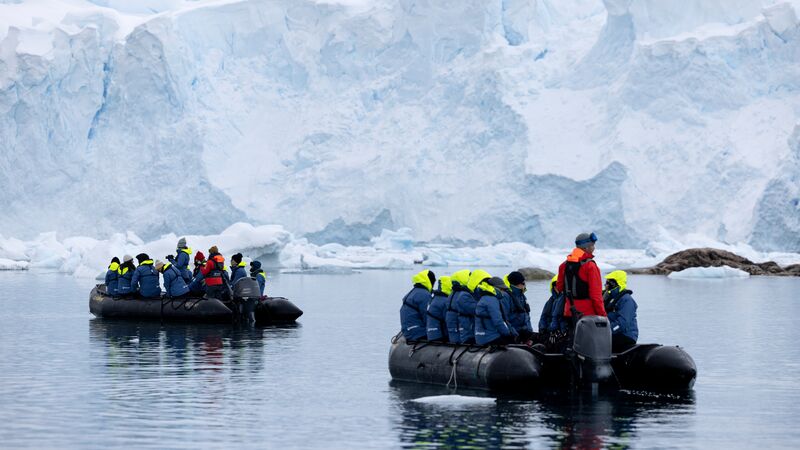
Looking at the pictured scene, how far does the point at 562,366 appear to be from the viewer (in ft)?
40.2

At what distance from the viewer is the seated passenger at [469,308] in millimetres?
12461

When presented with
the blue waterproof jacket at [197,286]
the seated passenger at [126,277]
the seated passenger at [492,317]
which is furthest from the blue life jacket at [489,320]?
the seated passenger at [126,277]

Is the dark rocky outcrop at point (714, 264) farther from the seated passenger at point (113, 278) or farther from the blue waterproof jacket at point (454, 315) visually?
the blue waterproof jacket at point (454, 315)

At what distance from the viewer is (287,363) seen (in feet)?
51.6

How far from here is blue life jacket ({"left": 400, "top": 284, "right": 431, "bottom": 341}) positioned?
43.3ft

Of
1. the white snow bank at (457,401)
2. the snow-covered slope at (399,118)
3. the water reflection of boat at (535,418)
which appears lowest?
the water reflection of boat at (535,418)

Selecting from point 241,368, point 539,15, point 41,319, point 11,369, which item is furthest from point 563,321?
point 539,15

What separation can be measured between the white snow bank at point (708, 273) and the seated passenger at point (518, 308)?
32.9 meters

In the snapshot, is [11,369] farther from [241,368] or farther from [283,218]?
[283,218]

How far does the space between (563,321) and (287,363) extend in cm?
470

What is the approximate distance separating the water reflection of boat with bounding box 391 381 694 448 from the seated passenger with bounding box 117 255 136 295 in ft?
35.3

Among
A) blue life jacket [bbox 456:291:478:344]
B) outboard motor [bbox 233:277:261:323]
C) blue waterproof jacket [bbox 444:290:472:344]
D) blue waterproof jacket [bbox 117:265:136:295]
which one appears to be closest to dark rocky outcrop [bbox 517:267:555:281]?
blue waterproof jacket [bbox 117:265:136:295]

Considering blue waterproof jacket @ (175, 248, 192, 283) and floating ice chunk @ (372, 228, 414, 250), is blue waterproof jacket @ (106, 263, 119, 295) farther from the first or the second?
floating ice chunk @ (372, 228, 414, 250)

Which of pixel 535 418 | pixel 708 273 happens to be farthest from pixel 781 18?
pixel 535 418
